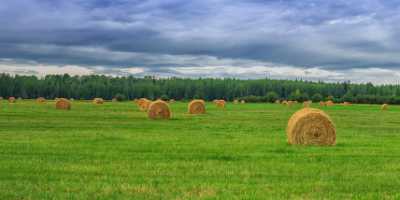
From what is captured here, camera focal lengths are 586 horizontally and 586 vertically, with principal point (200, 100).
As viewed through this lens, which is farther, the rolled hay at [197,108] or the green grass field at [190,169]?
the rolled hay at [197,108]

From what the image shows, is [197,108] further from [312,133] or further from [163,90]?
[163,90]

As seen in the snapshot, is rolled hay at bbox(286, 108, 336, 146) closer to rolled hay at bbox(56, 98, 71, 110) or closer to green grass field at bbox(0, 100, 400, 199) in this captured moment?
green grass field at bbox(0, 100, 400, 199)

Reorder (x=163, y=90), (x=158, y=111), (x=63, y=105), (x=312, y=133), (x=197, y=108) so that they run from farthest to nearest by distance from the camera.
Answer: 1. (x=163, y=90)
2. (x=63, y=105)
3. (x=197, y=108)
4. (x=158, y=111)
5. (x=312, y=133)

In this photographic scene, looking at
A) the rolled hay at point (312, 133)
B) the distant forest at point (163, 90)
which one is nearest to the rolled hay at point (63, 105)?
the rolled hay at point (312, 133)

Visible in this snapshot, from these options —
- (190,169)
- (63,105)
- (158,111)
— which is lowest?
(190,169)

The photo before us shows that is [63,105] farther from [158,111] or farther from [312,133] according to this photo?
[312,133]

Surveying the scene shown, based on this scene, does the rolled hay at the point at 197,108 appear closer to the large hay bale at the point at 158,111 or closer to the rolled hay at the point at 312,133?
the large hay bale at the point at 158,111

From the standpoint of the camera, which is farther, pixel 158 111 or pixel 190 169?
pixel 158 111

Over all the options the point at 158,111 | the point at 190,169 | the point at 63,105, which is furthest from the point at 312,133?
the point at 63,105

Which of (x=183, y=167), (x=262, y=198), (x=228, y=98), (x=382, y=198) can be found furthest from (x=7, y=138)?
(x=228, y=98)

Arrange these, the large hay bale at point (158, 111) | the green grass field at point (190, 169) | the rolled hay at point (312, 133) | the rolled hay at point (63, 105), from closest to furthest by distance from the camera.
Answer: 1. the green grass field at point (190, 169)
2. the rolled hay at point (312, 133)
3. the large hay bale at point (158, 111)
4. the rolled hay at point (63, 105)

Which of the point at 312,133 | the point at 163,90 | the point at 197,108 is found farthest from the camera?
the point at 163,90

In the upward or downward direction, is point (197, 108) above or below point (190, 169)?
above

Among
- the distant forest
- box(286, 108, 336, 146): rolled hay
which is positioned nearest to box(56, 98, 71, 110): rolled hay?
box(286, 108, 336, 146): rolled hay
